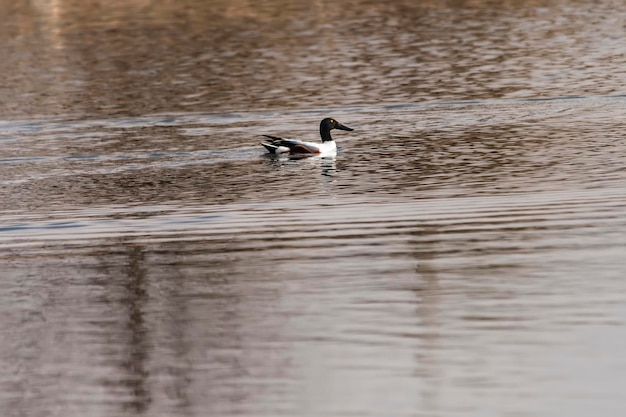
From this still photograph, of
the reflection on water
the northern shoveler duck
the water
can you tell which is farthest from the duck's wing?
the reflection on water

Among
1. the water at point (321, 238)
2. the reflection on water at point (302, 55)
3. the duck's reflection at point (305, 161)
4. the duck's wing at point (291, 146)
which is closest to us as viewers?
the water at point (321, 238)

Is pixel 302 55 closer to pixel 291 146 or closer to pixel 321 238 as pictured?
pixel 291 146

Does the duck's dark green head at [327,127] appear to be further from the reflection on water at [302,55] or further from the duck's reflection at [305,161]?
the reflection on water at [302,55]

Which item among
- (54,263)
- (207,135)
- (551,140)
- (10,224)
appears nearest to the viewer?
(54,263)

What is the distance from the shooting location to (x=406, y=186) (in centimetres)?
2188

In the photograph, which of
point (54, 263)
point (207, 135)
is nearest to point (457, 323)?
point (54, 263)

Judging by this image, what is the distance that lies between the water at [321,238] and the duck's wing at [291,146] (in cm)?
33

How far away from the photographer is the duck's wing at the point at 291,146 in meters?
26.4

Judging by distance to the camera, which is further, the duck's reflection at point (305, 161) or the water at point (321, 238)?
the duck's reflection at point (305, 161)

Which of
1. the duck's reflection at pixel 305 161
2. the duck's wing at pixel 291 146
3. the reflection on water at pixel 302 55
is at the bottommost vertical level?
the reflection on water at pixel 302 55

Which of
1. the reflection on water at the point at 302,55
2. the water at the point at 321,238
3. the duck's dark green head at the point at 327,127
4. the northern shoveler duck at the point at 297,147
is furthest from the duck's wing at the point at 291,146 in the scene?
the reflection on water at the point at 302,55

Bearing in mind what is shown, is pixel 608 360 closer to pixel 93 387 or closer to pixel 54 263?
pixel 93 387

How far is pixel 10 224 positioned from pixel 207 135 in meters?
9.69

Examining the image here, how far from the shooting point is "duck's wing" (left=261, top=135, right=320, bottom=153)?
26.4 m
